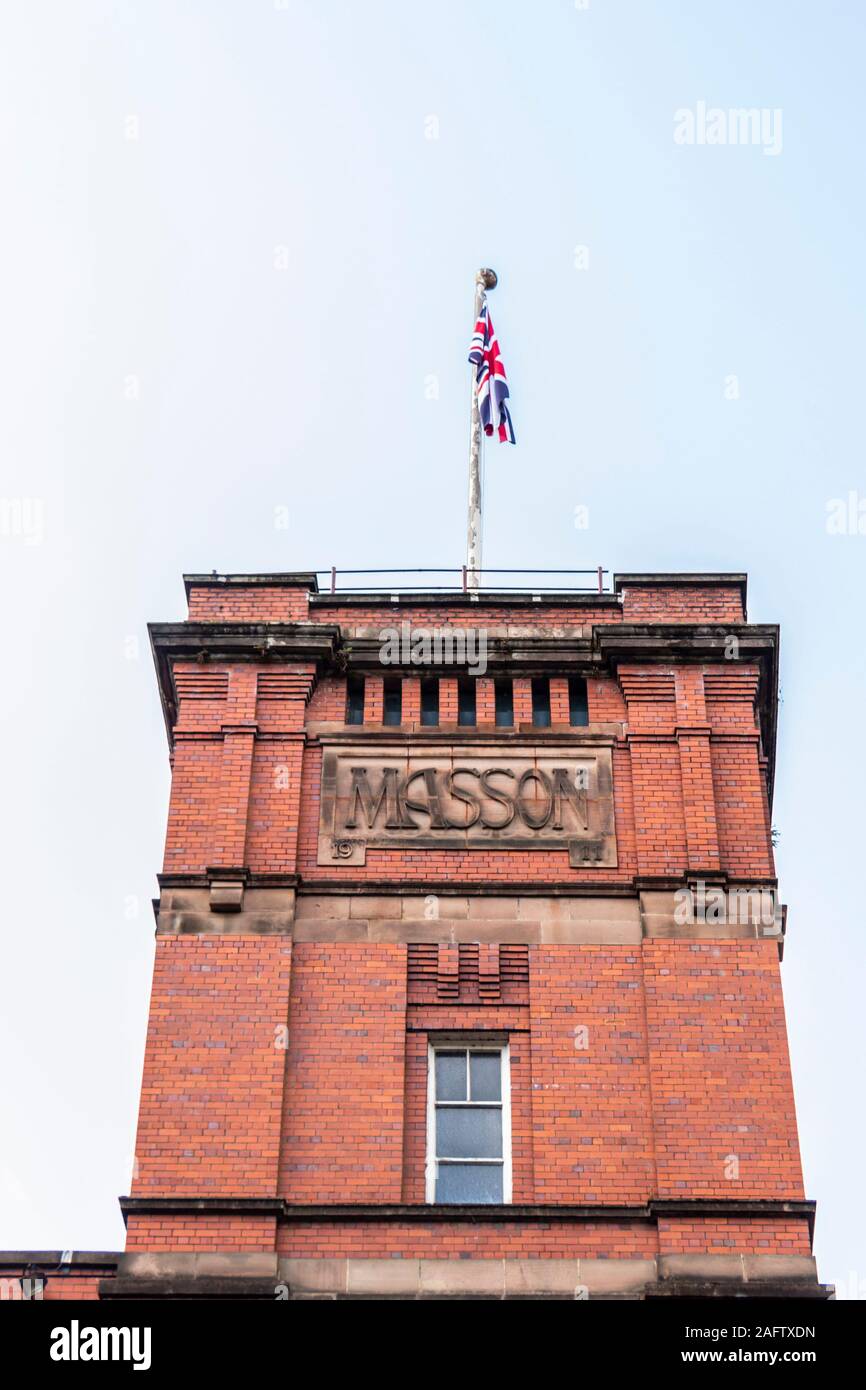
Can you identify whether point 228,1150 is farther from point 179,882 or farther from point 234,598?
point 234,598

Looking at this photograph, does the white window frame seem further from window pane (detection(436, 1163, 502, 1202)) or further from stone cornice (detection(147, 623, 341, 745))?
stone cornice (detection(147, 623, 341, 745))

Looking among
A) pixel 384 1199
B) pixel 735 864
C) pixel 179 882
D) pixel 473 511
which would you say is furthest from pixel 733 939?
pixel 473 511

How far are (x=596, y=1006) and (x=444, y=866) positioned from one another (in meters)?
2.26

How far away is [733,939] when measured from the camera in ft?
69.3

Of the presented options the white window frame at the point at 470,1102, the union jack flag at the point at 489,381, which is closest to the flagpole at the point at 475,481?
the union jack flag at the point at 489,381

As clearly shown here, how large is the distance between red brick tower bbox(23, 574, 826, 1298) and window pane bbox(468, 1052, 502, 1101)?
41 millimetres

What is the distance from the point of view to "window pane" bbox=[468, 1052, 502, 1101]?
67.7ft

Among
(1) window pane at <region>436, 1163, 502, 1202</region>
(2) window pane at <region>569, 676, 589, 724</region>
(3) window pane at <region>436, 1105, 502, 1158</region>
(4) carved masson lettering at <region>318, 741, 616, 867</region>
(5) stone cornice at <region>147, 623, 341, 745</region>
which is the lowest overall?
(1) window pane at <region>436, 1163, 502, 1202</region>

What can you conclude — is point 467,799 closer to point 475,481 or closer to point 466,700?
point 466,700

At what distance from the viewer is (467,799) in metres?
22.5

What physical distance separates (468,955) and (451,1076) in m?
1.28

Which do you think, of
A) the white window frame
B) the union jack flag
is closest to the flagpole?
the union jack flag

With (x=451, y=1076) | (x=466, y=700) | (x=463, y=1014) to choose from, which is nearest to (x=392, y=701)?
(x=466, y=700)

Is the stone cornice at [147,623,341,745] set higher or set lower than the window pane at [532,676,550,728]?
higher
